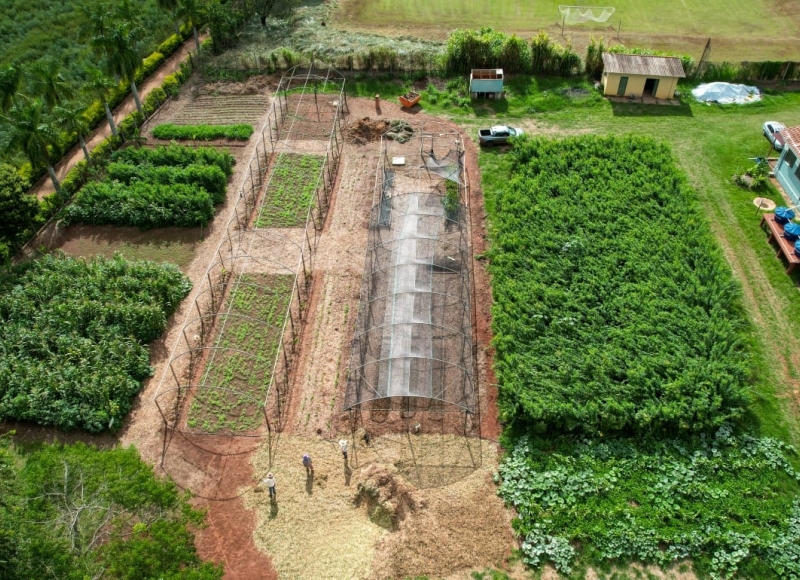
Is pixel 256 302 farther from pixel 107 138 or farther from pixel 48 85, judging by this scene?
pixel 107 138

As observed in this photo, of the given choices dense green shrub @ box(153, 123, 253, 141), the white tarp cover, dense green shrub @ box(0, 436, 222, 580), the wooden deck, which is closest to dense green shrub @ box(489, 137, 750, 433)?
the wooden deck

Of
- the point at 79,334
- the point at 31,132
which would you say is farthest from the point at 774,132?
the point at 31,132

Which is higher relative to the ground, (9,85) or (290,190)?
(9,85)

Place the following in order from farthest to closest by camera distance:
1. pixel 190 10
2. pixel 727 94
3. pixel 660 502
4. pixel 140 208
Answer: pixel 190 10
pixel 727 94
pixel 140 208
pixel 660 502

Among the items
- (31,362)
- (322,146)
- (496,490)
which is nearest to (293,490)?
(496,490)

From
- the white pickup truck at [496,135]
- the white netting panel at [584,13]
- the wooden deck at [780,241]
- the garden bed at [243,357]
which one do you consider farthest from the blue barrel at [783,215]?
the white netting panel at [584,13]

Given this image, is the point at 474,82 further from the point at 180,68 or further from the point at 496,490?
the point at 496,490

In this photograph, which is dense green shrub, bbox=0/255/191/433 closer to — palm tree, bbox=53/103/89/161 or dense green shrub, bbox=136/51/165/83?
palm tree, bbox=53/103/89/161
